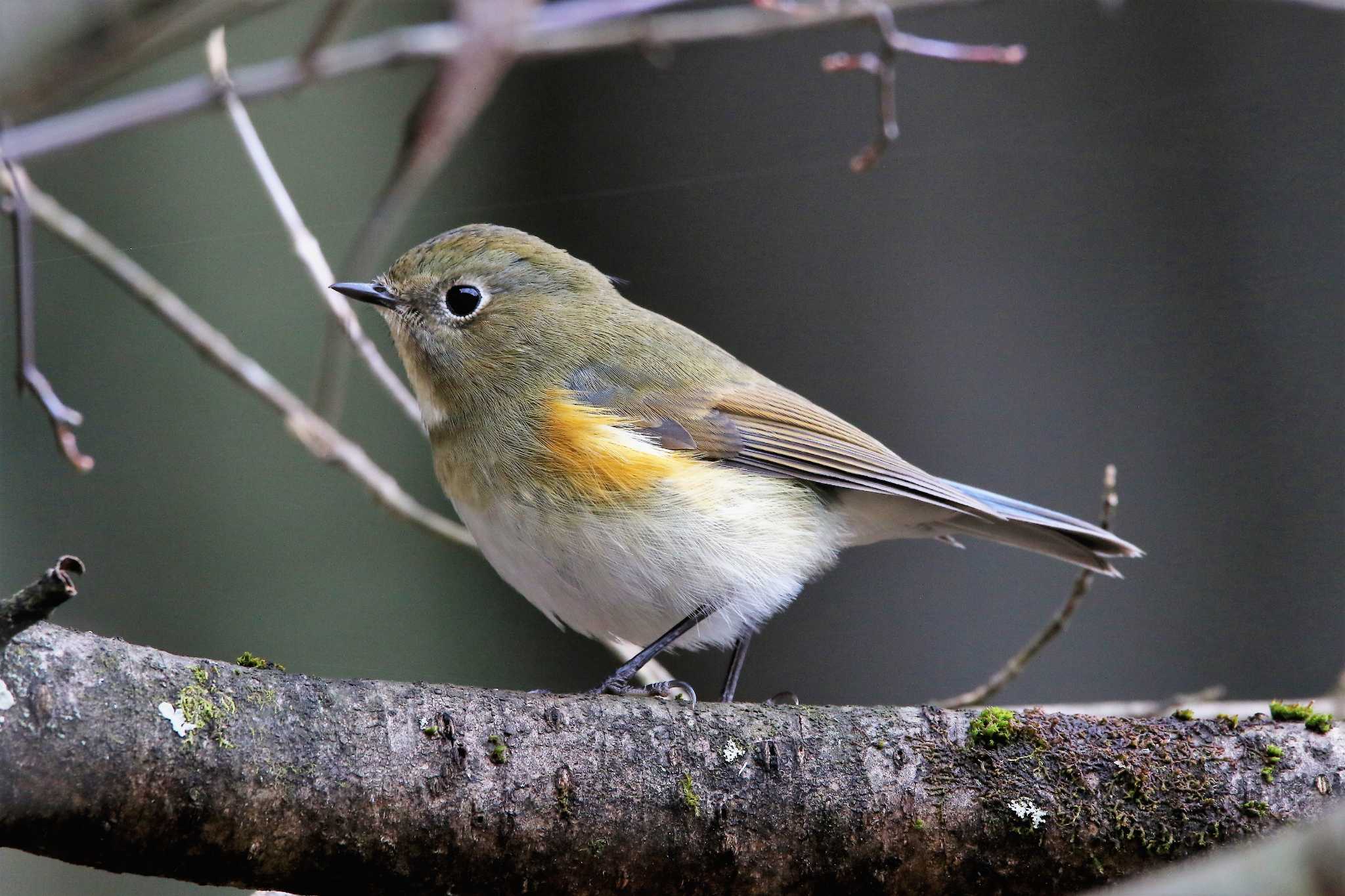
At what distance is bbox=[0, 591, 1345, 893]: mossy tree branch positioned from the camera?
1.74 meters

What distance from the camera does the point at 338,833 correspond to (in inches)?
72.8

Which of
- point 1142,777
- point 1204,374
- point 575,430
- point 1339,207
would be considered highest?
point 1339,207

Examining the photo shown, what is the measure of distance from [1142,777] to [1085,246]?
13.2 feet

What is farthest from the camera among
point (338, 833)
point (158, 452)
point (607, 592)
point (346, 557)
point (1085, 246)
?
point (346, 557)

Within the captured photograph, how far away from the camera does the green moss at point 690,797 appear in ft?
6.71

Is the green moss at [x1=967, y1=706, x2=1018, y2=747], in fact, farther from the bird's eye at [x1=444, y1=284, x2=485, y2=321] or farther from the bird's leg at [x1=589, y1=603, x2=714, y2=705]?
the bird's eye at [x1=444, y1=284, x2=485, y2=321]

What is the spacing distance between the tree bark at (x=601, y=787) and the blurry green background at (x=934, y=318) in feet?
10.5

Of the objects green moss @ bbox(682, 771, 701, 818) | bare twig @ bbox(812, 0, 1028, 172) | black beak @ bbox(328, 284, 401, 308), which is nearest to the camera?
green moss @ bbox(682, 771, 701, 818)

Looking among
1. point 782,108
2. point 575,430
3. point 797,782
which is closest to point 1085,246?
point 782,108

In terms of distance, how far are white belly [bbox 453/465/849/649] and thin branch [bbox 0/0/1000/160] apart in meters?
0.99


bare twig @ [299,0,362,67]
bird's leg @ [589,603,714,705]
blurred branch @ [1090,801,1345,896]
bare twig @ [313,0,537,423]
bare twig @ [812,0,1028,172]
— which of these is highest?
bare twig @ [812,0,1028,172]

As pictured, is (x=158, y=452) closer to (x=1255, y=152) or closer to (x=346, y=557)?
(x=346, y=557)

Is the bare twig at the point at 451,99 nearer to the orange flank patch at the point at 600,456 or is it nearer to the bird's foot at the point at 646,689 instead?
the orange flank patch at the point at 600,456

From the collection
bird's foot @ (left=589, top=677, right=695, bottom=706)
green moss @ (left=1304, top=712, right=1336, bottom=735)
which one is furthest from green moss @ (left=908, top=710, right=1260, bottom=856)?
bird's foot @ (left=589, top=677, right=695, bottom=706)
